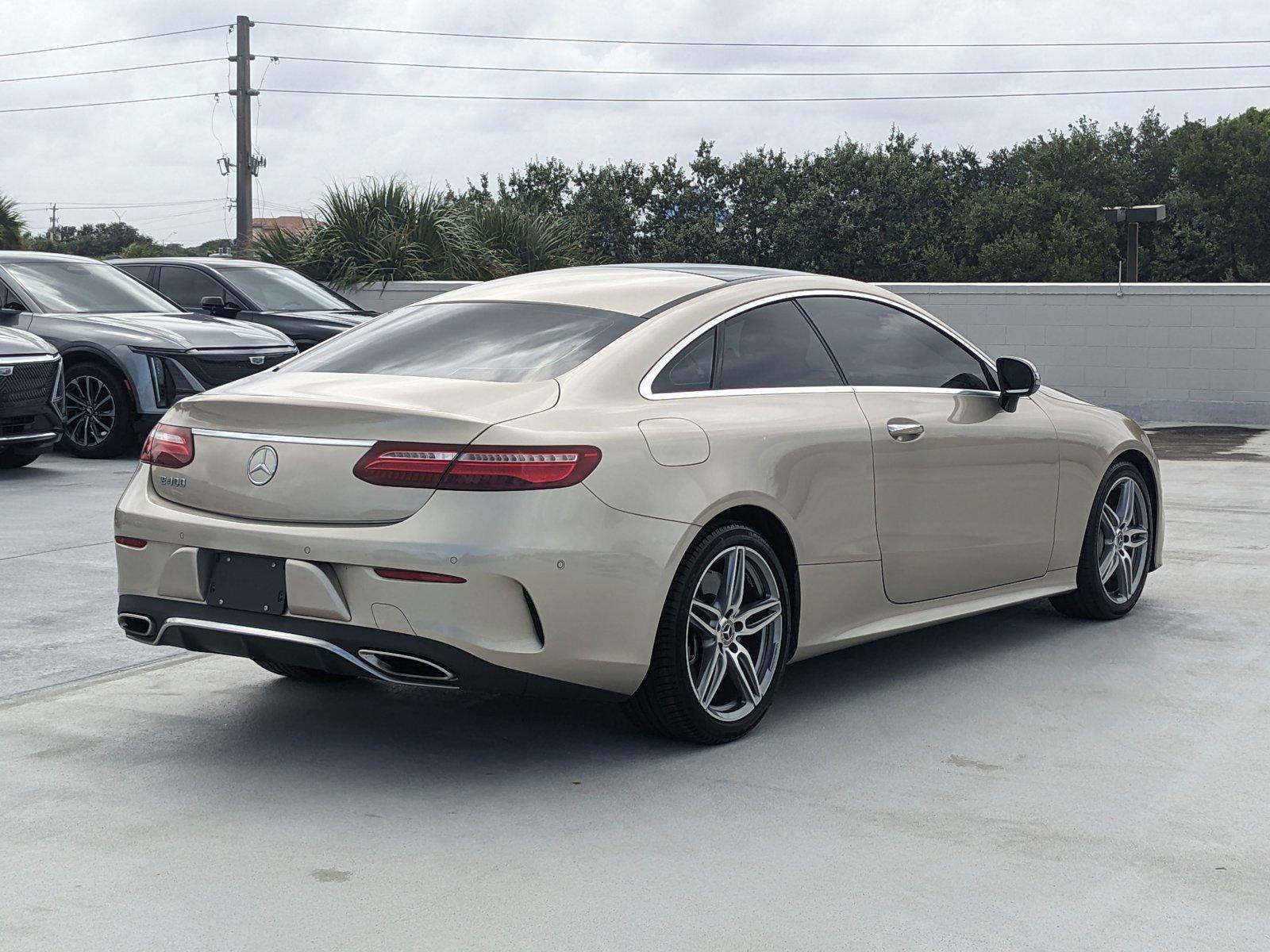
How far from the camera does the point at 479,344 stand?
4.95 meters

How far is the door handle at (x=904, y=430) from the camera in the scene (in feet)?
17.8

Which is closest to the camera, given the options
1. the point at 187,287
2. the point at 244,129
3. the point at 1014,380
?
the point at 1014,380

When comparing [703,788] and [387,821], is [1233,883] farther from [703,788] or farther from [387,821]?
[387,821]

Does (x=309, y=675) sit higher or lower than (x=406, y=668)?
lower

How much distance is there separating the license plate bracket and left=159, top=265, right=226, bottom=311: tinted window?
11.6m

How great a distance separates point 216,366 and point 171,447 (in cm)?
802

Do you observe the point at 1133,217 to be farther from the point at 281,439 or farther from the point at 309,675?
the point at 281,439

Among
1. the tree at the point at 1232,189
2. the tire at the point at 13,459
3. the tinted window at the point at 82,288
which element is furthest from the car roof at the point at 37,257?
the tree at the point at 1232,189

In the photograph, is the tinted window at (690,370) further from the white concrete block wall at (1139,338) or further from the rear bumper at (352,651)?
the white concrete block wall at (1139,338)

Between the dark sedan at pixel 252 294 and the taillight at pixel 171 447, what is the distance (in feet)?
33.2

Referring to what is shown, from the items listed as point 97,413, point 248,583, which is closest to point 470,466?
point 248,583

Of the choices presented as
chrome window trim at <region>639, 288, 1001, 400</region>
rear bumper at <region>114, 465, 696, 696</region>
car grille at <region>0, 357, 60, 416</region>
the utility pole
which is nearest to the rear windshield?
chrome window trim at <region>639, 288, 1001, 400</region>

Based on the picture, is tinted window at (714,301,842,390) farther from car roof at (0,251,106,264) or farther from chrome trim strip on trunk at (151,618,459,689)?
car roof at (0,251,106,264)

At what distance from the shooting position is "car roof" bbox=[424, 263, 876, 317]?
5109mm
